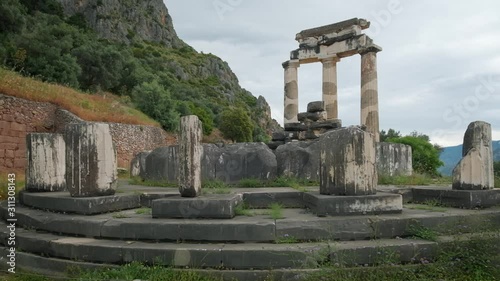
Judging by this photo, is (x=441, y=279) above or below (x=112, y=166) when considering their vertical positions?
below

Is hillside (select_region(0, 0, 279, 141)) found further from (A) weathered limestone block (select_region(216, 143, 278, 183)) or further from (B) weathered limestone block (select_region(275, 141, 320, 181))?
(B) weathered limestone block (select_region(275, 141, 320, 181))

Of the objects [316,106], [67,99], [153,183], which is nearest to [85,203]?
[153,183]

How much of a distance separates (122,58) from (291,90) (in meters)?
25.4

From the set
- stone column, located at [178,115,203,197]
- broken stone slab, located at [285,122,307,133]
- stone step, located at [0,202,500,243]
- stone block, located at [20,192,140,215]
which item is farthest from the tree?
stone step, located at [0,202,500,243]

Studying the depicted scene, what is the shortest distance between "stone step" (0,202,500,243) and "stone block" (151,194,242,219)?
0.40ft

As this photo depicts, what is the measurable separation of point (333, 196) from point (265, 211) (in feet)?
3.88

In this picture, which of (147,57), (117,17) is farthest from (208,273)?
(117,17)

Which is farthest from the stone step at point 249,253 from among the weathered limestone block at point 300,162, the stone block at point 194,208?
the weathered limestone block at point 300,162

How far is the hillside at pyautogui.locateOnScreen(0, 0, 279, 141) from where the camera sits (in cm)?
2700

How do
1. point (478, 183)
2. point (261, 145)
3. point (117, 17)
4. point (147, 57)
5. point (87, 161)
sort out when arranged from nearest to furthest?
point (87, 161), point (478, 183), point (261, 145), point (147, 57), point (117, 17)

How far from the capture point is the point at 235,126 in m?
42.1

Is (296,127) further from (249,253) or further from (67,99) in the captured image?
(67,99)

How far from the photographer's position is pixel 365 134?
5473 mm

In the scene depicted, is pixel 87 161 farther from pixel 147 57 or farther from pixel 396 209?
pixel 147 57
